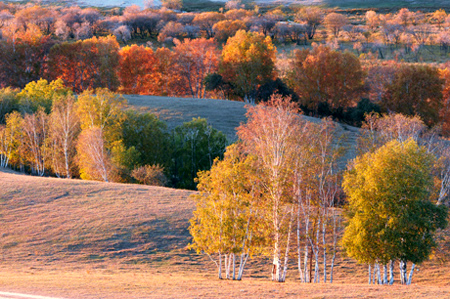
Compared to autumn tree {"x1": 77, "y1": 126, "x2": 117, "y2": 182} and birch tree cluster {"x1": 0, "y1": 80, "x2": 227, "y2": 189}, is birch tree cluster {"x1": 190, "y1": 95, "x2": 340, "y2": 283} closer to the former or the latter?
birch tree cluster {"x1": 0, "y1": 80, "x2": 227, "y2": 189}

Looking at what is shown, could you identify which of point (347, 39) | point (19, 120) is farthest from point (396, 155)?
point (347, 39)

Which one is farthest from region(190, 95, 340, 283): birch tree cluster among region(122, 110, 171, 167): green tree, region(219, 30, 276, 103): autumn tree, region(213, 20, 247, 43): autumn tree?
region(213, 20, 247, 43): autumn tree

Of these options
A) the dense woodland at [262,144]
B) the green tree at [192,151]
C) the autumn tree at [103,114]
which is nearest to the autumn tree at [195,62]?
the dense woodland at [262,144]

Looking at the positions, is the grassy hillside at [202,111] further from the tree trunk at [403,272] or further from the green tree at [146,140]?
the tree trunk at [403,272]

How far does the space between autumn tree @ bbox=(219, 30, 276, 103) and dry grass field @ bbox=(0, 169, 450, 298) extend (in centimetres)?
5570

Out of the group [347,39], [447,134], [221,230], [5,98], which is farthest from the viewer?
[347,39]

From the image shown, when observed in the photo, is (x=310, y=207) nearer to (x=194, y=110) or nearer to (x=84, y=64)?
(x=194, y=110)

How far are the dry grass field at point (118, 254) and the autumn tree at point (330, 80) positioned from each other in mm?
58530

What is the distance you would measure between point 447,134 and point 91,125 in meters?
72.0

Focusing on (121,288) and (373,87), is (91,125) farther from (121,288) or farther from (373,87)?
(373,87)

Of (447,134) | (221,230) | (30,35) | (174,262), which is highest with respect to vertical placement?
(30,35)

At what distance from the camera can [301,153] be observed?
113 feet

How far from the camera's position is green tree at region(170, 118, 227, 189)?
65250 mm

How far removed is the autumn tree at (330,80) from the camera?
98.8 metres
